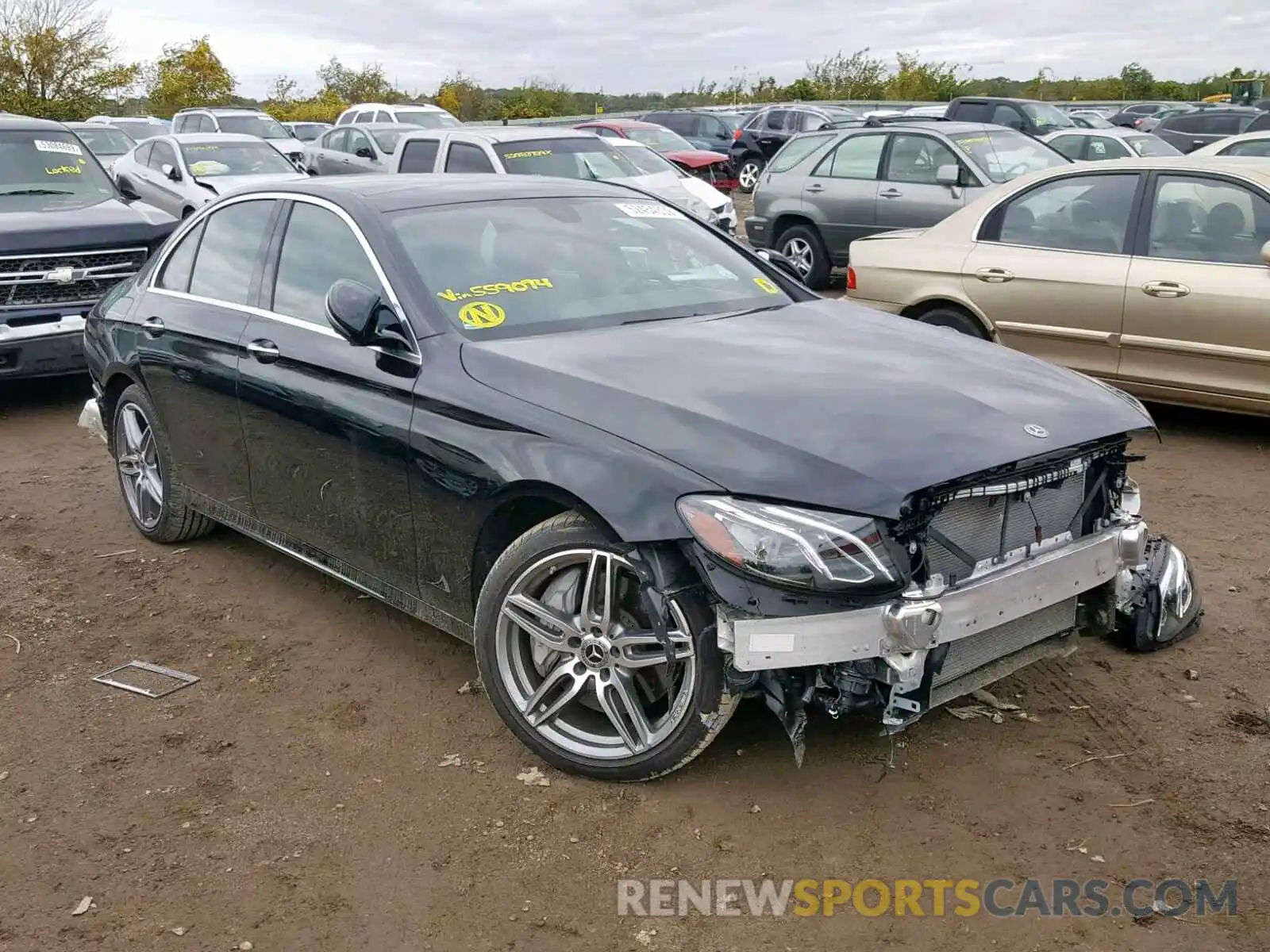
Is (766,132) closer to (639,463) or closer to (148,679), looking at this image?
(148,679)

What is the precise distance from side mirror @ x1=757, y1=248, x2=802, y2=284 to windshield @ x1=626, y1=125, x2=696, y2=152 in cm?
1568

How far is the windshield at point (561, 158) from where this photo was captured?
1281 centimetres

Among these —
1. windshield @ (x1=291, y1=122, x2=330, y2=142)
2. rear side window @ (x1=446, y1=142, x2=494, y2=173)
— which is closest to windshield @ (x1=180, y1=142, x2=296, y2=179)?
rear side window @ (x1=446, y1=142, x2=494, y2=173)

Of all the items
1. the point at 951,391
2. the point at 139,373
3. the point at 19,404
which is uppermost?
the point at 951,391

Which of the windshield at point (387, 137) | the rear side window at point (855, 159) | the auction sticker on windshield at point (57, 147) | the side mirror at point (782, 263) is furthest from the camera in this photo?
the windshield at point (387, 137)

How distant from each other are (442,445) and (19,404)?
20.6ft

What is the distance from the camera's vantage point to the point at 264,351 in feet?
15.4

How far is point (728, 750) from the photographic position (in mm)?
3826

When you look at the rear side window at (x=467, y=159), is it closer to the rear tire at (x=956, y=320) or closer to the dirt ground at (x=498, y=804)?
the rear tire at (x=956, y=320)

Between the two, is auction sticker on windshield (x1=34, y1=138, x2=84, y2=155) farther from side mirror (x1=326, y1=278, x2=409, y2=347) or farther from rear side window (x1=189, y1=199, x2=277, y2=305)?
side mirror (x1=326, y1=278, x2=409, y2=347)

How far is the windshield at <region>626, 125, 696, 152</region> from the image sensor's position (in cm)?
2089

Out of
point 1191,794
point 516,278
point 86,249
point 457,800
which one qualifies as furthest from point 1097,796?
point 86,249

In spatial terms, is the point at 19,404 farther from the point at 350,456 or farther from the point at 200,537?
the point at 350,456

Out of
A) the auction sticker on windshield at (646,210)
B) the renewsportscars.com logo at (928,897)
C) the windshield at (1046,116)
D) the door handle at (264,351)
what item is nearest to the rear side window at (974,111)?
the windshield at (1046,116)
